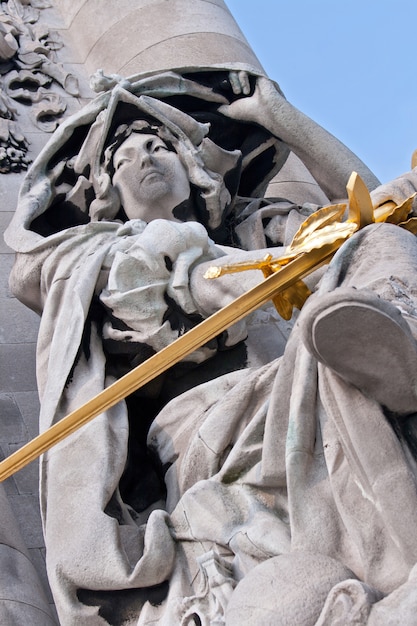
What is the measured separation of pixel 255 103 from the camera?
6484 millimetres

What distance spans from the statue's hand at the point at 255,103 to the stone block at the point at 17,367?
1.26 metres

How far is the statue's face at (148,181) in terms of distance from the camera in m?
5.99

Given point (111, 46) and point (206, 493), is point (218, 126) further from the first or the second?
point (206, 493)

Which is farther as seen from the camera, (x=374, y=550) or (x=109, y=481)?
(x=109, y=481)

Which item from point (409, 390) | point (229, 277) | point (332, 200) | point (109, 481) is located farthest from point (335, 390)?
point (332, 200)

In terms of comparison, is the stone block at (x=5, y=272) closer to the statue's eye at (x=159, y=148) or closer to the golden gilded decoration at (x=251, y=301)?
the statue's eye at (x=159, y=148)

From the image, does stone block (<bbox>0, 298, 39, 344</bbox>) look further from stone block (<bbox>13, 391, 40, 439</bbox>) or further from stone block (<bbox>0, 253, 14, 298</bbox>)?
stone block (<bbox>13, 391, 40, 439</bbox>)

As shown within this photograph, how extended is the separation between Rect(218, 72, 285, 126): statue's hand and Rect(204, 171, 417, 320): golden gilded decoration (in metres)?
1.66

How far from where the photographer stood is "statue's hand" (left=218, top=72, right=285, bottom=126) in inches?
255

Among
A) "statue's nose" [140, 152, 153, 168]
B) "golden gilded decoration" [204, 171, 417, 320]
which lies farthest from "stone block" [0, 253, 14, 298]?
"golden gilded decoration" [204, 171, 417, 320]

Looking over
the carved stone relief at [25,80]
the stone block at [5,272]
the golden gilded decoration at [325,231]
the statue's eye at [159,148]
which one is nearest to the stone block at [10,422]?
the stone block at [5,272]

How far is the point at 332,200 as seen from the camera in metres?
6.55

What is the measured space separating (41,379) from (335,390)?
5.60 ft

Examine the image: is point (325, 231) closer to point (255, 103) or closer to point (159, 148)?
point (159, 148)
